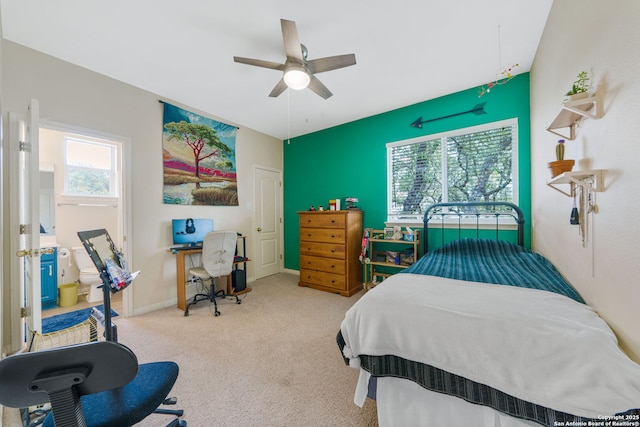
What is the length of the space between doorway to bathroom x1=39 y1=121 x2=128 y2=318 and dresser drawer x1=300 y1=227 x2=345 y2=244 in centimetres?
253

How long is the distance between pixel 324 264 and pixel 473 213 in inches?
85.4

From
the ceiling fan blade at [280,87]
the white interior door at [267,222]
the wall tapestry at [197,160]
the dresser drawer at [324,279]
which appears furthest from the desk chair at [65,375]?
the white interior door at [267,222]

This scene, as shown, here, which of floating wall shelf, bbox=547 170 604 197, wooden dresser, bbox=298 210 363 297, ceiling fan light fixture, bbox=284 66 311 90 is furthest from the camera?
wooden dresser, bbox=298 210 363 297

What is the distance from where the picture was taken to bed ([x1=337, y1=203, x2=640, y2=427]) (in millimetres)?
818

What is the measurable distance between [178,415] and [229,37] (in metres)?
2.84

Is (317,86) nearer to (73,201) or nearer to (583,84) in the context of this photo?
(583,84)

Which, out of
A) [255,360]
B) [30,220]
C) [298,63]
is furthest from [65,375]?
[298,63]

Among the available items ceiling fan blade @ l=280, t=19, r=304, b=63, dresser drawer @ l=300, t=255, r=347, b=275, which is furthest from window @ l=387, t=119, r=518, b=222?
ceiling fan blade @ l=280, t=19, r=304, b=63

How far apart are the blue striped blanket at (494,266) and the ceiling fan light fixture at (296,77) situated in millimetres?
1825

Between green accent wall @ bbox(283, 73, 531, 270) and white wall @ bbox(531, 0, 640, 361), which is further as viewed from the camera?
green accent wall @ bbox(283, 73, 531, 270)

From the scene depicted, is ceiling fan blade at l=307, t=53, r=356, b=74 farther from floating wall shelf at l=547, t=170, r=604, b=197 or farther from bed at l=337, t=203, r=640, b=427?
bed at l=337, t=203, r=640, b=427

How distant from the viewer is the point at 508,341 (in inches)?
38.2

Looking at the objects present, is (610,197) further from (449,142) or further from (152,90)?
(152,90)

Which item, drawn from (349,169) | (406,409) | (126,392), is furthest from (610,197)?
(349,169)
